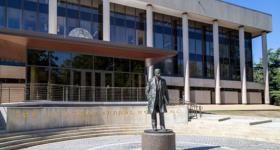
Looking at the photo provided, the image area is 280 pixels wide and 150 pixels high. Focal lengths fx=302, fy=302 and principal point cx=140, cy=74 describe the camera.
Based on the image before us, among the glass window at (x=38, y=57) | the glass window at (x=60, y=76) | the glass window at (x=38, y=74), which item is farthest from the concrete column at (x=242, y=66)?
the glass window at (x=38, y=57)

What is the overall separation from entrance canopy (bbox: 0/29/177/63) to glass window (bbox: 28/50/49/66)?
0.56 m

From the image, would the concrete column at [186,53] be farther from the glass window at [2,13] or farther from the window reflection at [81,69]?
the glass window at [2,13]

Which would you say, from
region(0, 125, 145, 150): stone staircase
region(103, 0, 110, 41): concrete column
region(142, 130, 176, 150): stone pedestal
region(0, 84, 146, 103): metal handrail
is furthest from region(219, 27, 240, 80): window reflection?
region(142, 130, 176, 150): stone pedestal

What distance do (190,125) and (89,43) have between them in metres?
9.41

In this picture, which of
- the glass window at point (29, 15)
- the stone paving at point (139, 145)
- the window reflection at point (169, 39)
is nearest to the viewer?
the stone paving at point (139, 145)

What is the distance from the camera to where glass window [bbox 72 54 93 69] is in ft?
86.9

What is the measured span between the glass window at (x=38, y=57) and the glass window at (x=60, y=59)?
1.68 ft

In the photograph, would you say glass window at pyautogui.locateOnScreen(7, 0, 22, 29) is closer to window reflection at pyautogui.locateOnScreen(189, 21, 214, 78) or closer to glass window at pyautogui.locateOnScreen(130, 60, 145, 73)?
glass window at pyautogui.locateOnScreen(130, 60, 145, 73)

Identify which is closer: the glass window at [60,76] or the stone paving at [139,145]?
the stone paving at [139,145]

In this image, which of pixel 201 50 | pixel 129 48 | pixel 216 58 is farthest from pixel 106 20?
pixel 216 58

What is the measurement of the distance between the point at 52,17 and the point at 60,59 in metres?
6.58

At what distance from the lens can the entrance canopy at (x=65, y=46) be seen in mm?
19688

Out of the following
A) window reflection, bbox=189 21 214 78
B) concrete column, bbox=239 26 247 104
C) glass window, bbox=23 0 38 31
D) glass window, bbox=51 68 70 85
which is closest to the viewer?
glass window, bbox=51 68 70 85

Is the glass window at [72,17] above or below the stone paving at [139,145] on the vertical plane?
above
